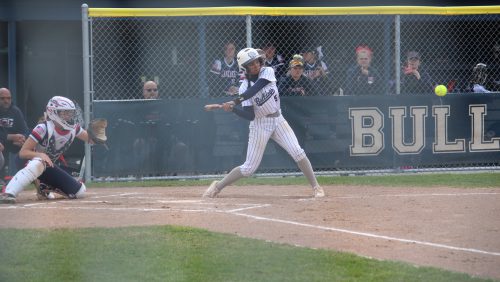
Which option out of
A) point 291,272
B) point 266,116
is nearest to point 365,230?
point 291,272

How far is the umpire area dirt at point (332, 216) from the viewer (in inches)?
264

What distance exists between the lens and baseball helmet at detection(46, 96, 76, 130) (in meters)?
9.35

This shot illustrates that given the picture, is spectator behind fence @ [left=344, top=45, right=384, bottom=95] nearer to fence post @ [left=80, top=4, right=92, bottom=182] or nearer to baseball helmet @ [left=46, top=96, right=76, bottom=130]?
fence post @ [left=80, top=4, right=92, bottom=182]

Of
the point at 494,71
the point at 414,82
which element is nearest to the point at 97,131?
the point at 414,82

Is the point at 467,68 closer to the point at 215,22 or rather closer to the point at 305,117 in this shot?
the point at 305,117

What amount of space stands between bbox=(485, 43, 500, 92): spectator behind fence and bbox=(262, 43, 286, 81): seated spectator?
2691 mm

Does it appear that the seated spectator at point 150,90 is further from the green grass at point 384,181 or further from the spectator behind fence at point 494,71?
the spectator behind fence at point 494,71

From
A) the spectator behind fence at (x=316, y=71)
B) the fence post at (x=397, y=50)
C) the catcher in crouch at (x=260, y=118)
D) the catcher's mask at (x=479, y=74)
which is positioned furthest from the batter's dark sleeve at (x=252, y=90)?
the catcher's mask at (x=479, y=74)

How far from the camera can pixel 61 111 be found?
938 cm

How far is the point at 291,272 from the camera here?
5867 millimetres

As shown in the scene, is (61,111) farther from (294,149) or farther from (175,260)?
(175,260)

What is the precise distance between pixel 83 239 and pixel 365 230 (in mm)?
2060

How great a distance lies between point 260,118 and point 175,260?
3.41 m

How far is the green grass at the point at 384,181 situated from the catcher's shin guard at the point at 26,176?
2027 mm
